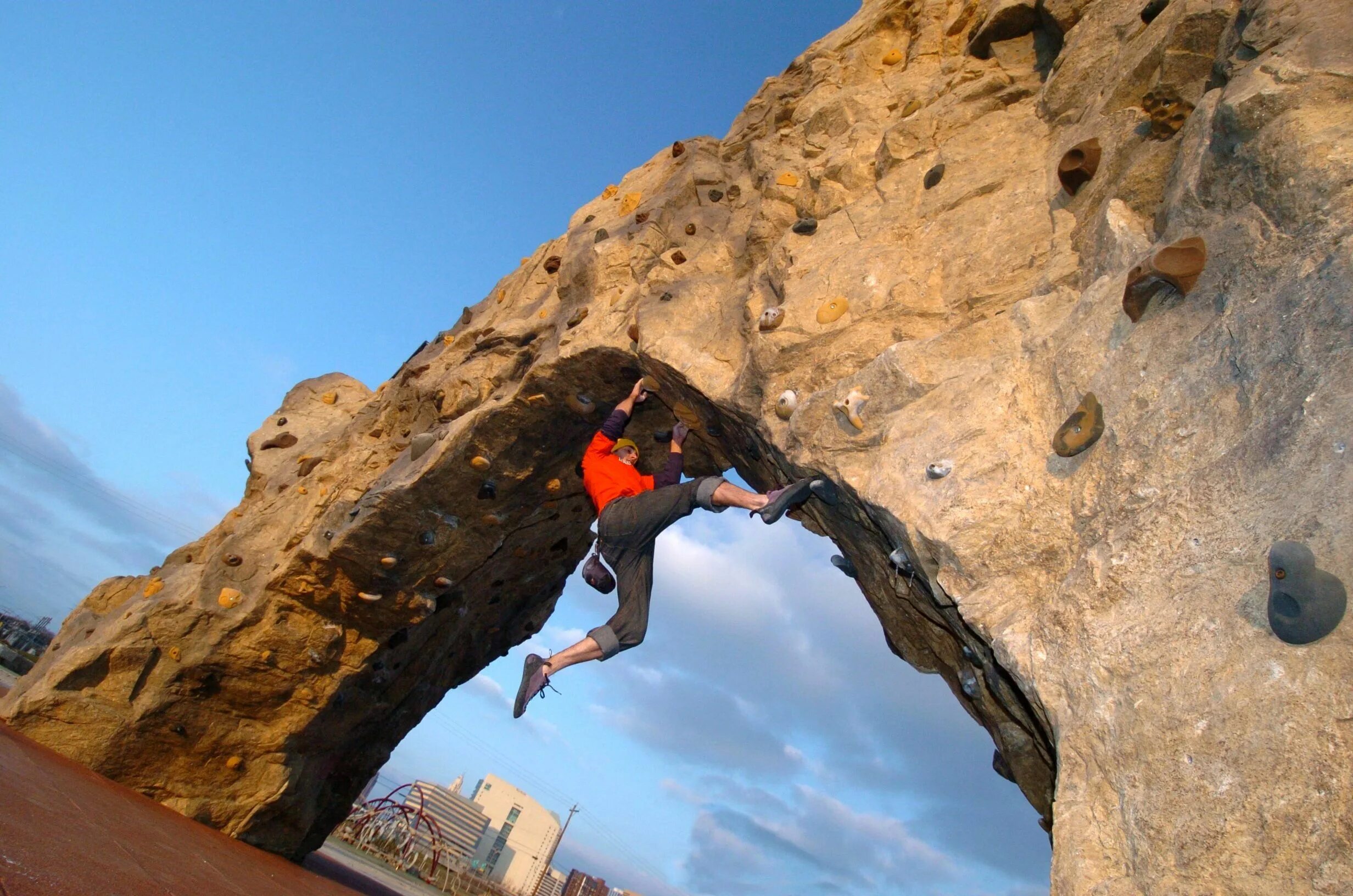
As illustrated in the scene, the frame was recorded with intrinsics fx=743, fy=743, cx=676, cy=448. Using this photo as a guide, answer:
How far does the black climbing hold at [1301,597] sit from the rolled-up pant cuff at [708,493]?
2274 millimetres

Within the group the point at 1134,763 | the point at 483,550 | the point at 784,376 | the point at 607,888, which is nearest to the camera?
the point at 1134,763

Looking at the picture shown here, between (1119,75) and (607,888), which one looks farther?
(607,888)

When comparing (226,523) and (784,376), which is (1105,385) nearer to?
(784,376)

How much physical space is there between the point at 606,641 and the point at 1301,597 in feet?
9.12

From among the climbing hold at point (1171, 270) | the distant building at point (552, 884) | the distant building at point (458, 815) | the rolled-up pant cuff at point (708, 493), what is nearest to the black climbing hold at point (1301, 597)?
the climbing hold at point (1171, 270)

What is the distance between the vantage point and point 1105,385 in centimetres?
231

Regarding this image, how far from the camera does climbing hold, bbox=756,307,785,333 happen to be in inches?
141

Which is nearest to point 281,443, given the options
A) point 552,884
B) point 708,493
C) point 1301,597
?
point 708,493

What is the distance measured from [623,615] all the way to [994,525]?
2057mm

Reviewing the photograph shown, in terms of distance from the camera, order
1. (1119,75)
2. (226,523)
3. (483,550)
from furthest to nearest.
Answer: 1. (226,523)
2. (483,550)
3. (1119,75)

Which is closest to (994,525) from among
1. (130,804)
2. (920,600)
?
(920,600)

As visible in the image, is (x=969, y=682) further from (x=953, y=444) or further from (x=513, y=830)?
(x=513, y=830)

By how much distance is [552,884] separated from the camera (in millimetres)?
35594

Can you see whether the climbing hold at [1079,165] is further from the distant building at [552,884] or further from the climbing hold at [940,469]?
the distant building at [552,884]
